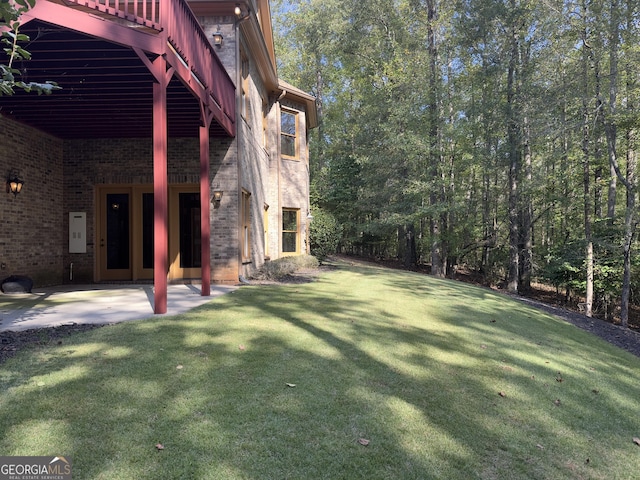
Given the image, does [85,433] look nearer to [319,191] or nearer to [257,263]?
[257,263]

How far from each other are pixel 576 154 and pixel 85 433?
60.2ft

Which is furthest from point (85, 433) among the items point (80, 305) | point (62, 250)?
point (62, 250)

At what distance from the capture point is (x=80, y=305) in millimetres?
6051

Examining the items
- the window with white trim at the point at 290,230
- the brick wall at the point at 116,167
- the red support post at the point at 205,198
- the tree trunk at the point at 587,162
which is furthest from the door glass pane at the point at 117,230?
the tree trunk at the point at 587,162

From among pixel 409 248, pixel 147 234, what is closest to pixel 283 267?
pixel 147 234

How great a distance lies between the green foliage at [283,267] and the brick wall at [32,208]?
189 inches

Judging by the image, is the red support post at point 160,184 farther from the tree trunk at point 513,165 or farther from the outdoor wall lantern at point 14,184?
the tree trunk at point 513,165

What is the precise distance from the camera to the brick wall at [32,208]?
754 centimetres

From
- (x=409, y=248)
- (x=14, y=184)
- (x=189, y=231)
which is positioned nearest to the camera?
(x=14, y=184)

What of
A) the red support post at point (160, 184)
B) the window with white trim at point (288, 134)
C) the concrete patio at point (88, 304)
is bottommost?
the concrete patio at point (88, 304)

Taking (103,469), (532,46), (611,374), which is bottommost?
(611,374)

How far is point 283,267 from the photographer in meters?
11.4

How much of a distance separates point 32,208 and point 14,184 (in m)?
0.83

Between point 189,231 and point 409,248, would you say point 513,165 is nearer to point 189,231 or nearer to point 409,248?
point 409,248
